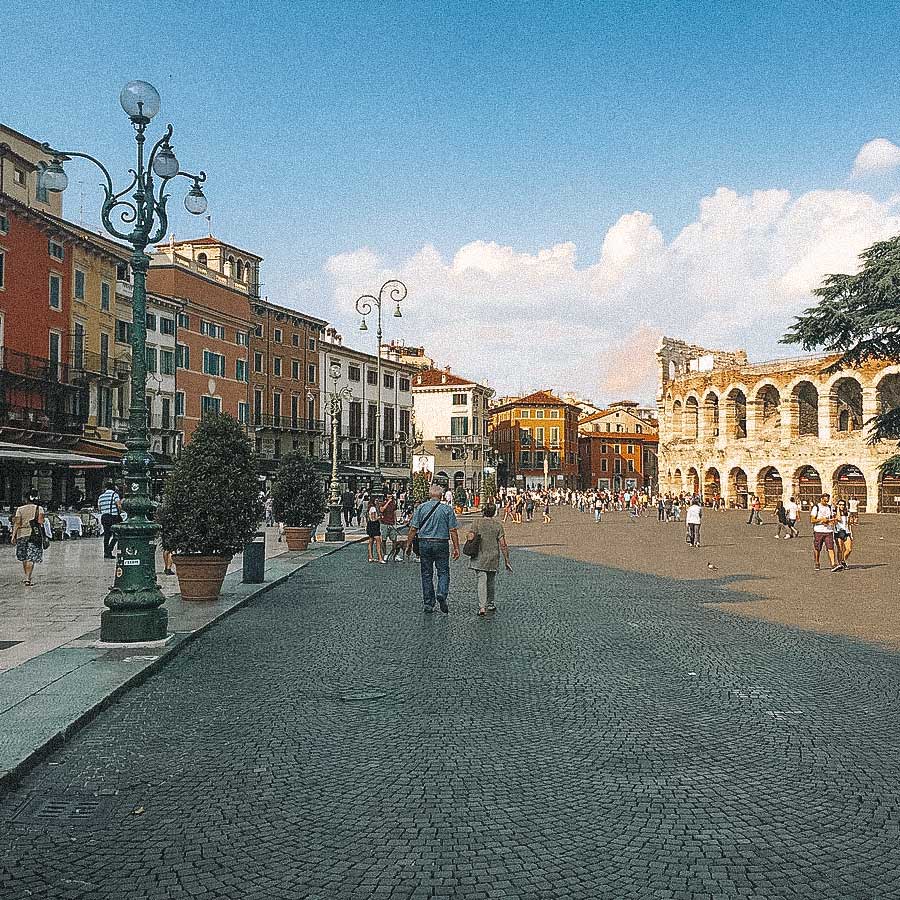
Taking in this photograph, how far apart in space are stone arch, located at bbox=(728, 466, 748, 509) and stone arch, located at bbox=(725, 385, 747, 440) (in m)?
2.76

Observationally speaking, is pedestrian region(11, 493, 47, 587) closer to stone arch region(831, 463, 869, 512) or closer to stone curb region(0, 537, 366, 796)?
stone curb region(0, 537, 366, 796)

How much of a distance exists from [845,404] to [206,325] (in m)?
47.2

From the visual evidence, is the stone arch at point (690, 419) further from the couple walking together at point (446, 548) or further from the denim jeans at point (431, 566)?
the denim jeans at point (431, 566)

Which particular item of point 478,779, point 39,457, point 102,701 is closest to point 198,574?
point 102,701

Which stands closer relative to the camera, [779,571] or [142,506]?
[142,506]

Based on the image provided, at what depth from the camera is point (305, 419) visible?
6744 cm

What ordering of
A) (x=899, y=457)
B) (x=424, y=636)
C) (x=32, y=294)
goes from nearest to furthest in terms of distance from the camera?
(x=424, y=636) < (x=899, y=457) < (x=32, y=294)

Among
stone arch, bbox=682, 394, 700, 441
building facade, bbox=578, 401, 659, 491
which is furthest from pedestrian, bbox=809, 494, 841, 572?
building facade, bbox=578, 401, 659, 491

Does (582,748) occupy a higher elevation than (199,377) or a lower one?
lower

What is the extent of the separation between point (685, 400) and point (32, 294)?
56712mm

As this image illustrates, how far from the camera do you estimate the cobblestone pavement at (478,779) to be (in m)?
4.04

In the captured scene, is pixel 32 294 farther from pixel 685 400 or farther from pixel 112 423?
pixel 685 400

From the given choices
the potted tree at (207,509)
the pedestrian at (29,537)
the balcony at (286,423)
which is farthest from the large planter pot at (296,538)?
the balcony at (286,423)

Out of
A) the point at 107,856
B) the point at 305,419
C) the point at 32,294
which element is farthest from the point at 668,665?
the point at 305,419
